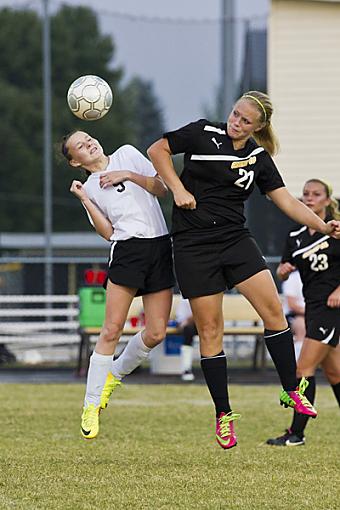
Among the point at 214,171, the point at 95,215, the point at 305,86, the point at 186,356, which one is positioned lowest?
the point at 186,356

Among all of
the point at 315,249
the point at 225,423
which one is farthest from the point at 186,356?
the point at 225,423

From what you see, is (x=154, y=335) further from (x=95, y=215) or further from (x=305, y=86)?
(x=305, y=86)

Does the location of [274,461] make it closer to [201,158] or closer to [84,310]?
[201,158]

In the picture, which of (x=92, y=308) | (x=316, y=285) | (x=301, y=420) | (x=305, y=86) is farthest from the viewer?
(x=305, y=86)

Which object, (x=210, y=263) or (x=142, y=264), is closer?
(x=210, y=263)

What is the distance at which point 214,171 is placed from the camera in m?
5.91

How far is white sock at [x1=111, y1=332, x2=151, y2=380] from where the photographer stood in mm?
6418

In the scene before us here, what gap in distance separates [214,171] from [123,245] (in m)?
0.74

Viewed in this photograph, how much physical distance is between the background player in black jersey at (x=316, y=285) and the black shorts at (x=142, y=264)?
4.30ft

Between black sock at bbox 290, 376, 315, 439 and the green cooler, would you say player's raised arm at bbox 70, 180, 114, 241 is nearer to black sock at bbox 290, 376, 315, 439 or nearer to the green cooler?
black sock at bbox 290, 376, 315, 439

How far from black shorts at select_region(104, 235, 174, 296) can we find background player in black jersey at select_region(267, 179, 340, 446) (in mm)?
1311

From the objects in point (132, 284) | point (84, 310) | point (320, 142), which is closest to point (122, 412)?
point (132, 284)

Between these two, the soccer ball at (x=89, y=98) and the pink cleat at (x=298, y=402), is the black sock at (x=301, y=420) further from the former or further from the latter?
the soccer ball at (x=89, y=98)

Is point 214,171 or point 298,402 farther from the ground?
point 214,171
